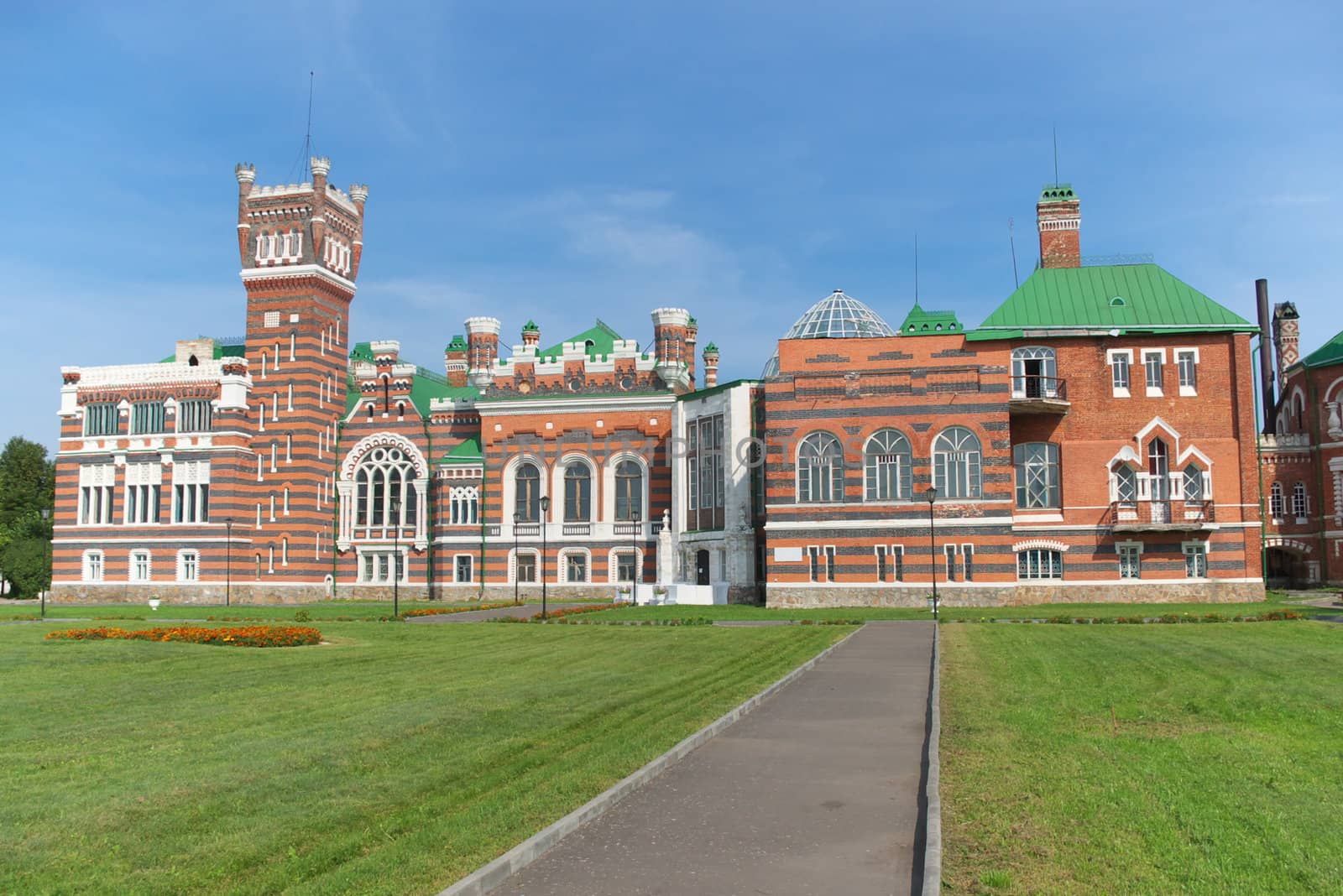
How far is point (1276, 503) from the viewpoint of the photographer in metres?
61.3

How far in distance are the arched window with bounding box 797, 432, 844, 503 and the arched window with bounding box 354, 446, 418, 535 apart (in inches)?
1027

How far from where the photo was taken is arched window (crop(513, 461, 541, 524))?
6200 centimetres

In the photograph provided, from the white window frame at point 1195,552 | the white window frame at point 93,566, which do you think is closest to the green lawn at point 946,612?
the white window frame at point 1195,552

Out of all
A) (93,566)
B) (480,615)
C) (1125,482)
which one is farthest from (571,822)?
(93,566)

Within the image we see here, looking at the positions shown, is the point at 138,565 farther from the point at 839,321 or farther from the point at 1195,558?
the point at 1195,558

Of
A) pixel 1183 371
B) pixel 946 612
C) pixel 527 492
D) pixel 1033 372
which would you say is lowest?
pixel 946 612

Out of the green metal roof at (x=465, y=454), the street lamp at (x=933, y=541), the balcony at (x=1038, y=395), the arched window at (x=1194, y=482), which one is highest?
the balcony at (x=1038, y=395)

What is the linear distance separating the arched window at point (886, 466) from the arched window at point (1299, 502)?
90.6ft

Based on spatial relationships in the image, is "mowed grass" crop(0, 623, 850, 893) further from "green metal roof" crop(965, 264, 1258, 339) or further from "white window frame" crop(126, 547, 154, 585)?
"white window frame" crop(126, 547, 154, 585)

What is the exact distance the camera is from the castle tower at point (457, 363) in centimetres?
7612

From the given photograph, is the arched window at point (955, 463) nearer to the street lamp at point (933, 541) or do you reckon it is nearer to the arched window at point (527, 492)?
the street lamp at point (933, 541)

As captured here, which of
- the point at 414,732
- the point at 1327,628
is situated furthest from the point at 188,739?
the point at 1327,628

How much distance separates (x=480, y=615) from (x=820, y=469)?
1632 centimetres

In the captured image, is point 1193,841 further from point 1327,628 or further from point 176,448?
point 176,448
